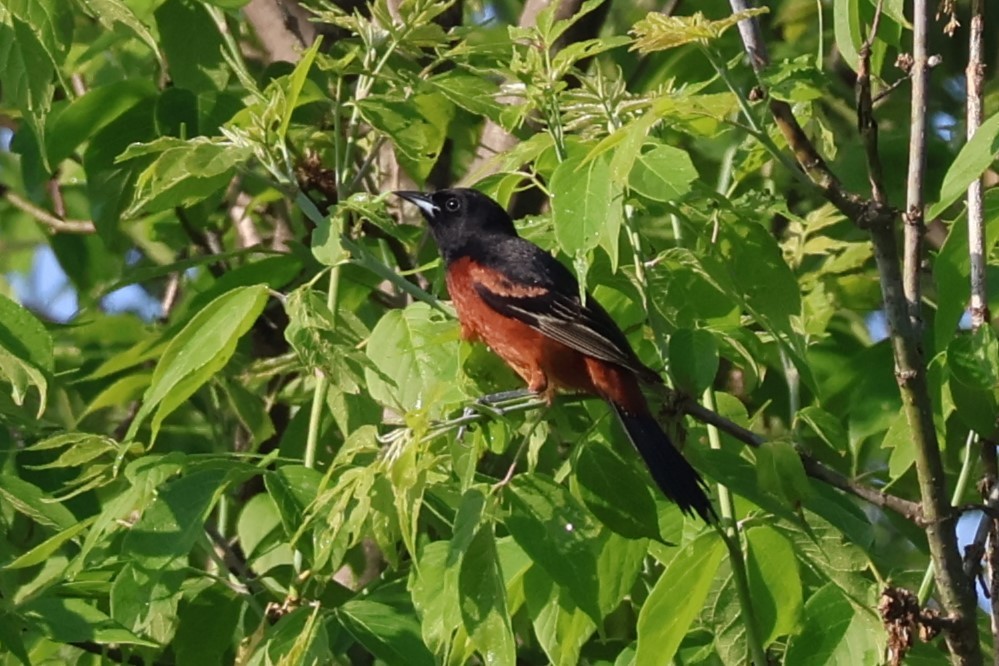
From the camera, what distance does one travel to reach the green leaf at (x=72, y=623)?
2471 mm

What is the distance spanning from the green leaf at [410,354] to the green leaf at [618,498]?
52cm

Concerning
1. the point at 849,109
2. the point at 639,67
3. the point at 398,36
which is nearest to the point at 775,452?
the point at 398,36

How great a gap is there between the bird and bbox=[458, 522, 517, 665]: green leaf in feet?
1.74

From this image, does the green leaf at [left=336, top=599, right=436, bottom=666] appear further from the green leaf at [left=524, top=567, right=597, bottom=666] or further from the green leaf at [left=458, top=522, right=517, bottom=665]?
the green leaf at [left=458, top=522, right=517, bottom=665]

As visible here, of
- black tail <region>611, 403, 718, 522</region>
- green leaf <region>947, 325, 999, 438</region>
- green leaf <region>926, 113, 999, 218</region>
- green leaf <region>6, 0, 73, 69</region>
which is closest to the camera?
green leaf <region>926, 113, 999, 218</region>

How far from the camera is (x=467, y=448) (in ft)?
8.07

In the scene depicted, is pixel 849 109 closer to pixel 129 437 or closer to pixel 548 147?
pixel 548 147

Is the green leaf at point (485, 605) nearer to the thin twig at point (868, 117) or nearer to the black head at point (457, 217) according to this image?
the thin twig at point (868, 117)

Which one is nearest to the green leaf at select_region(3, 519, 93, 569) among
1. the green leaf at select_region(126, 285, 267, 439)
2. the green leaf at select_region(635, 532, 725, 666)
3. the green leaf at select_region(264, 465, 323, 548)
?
the green leaf at select_region(126, 285, 267, 439)

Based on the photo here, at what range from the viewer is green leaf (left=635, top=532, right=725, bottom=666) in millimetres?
2363

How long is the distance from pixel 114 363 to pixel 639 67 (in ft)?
6.37

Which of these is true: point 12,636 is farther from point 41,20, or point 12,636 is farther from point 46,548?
point 41,20

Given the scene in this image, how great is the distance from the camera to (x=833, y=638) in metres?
2.49

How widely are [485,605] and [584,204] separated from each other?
61 cm
